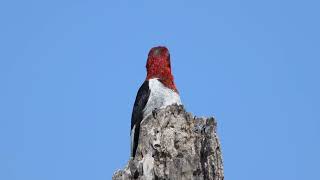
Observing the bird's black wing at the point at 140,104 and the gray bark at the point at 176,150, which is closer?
the gray bark at the point at 176,150

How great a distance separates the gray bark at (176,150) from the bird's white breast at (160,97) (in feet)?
10.9

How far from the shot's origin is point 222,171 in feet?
29.0

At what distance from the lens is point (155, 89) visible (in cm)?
1308

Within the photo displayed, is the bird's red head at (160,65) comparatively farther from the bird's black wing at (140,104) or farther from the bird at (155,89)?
the bird's black wing at (140,104)

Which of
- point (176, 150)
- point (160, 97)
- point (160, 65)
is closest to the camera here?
point (176, 150)

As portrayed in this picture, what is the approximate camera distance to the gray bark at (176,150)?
8.76 meters

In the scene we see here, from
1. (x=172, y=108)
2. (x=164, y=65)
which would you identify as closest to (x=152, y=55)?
(x=164, y=65)

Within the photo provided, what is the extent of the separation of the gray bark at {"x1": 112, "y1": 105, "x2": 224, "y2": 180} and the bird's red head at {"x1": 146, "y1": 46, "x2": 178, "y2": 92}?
12.9ft

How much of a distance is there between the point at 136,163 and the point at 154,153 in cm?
29

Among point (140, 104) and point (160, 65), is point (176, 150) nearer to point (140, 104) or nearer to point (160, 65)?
point (140, 104)

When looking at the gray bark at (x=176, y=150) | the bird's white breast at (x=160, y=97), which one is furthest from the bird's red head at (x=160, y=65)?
the gray bark at (x=176, y=150)

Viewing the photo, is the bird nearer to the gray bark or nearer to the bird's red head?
the bird's red head

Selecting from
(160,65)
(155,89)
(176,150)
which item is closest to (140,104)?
(155,89)

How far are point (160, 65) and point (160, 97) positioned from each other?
0.95 meters
